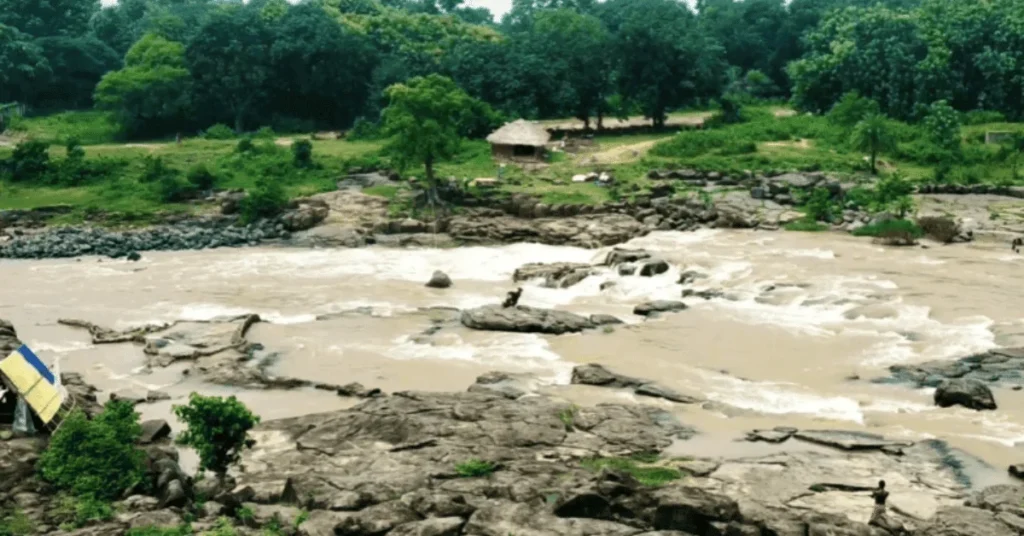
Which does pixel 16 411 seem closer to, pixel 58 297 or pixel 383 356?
pixel 383 356

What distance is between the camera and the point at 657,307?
30.9 m

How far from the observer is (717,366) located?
25.6m

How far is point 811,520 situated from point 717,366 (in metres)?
10.2

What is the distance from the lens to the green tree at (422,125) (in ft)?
145

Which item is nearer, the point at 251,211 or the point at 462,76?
the point at 251,211

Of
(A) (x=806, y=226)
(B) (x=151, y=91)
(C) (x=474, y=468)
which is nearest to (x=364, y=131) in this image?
(B) (x=151, y=91)

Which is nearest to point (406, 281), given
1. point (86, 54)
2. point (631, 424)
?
point (631, 424)

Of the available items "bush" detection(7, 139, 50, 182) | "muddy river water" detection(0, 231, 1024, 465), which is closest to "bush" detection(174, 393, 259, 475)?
"muddy river water" detection(0, 231, 1024, 465)

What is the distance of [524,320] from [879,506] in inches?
549

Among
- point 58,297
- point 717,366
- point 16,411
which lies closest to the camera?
point 16,411

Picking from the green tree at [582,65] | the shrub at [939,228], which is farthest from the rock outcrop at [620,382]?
the green tree at [582,65]

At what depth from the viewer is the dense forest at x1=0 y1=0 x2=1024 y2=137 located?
5891 centimetres

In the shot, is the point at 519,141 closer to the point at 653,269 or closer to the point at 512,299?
the point at 653,269

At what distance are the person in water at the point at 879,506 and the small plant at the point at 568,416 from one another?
582cm
